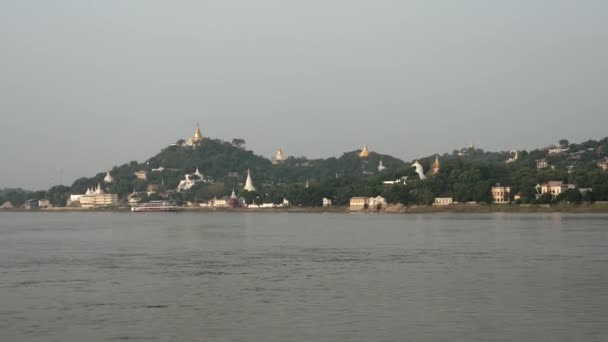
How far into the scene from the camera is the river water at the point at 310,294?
19516mm

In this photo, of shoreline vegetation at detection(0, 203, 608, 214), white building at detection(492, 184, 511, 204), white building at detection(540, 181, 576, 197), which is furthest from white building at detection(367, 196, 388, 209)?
white building at detection(540, 181, 576, 197)

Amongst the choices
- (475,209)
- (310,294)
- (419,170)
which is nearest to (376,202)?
(419,170)

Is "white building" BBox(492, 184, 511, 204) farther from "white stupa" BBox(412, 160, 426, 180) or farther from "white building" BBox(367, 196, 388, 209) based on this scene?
"white stupa" BBox(412, 160, 426, 180)

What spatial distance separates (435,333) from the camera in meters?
19.2

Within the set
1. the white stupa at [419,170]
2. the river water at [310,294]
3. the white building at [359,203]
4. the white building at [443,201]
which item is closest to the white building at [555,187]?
the white building at [443,201]

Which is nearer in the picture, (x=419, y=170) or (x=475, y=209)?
(x=475, y=209)

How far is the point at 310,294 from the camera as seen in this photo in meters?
25.5

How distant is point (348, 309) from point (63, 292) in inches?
345

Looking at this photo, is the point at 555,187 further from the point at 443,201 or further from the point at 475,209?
the point at 443,201

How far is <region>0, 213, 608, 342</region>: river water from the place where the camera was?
64.0 feet

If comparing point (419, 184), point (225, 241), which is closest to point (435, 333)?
point (225, 241)

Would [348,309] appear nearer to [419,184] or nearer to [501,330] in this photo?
[501,330]

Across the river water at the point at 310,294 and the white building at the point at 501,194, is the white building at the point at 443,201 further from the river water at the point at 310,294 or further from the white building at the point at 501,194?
the river water at the point at 310,294

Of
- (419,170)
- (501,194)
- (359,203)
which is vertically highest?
(419,170)
